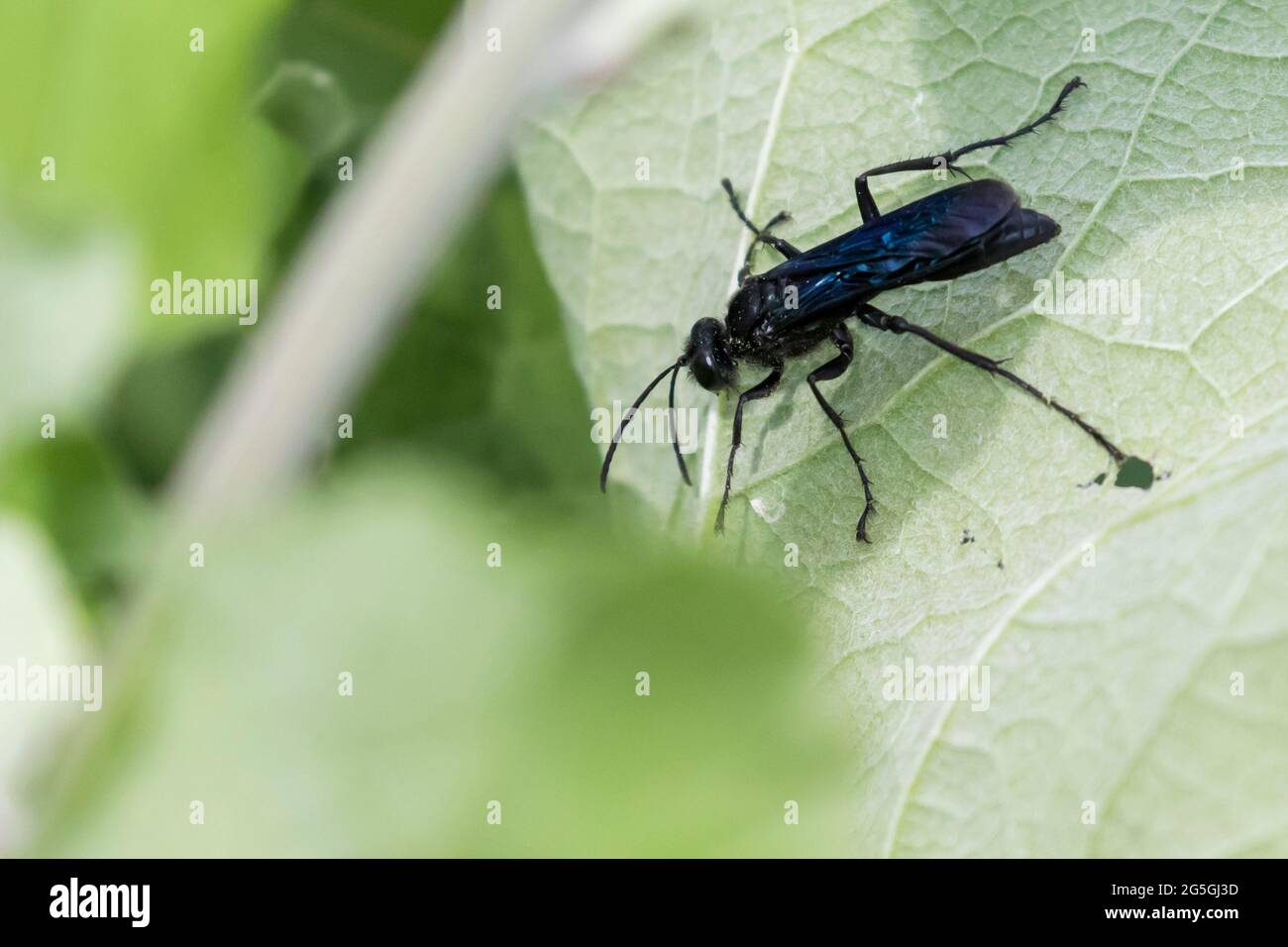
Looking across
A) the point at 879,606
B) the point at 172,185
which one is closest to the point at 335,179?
the point at 172,185

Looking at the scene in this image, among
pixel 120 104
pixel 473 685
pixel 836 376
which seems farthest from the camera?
pixel 836 376

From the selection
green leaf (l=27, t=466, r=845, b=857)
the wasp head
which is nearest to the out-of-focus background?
green leaf (l=27, t=466, r=845, b=857)

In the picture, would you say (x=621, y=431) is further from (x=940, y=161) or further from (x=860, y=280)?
(x=940, y=161)

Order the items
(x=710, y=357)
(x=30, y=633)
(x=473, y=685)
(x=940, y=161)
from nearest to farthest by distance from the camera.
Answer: (x=473, y=685), (x=30, y=633), (x=940, y=161), (x=710, y=357)

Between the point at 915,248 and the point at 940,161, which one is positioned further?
the point at 915,248

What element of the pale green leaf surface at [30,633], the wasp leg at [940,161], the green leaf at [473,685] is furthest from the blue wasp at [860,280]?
the green leaf at [473,685]

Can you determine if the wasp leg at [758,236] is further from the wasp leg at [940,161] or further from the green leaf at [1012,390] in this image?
the wasp leg at [940,161]

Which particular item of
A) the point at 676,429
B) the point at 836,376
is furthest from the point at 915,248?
the point at 676,429

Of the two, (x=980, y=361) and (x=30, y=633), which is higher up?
(x=980, y=361)
